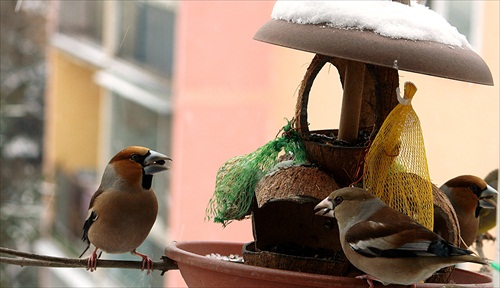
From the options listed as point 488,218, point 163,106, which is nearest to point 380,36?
point 488,218

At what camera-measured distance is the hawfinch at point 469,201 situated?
2861mm

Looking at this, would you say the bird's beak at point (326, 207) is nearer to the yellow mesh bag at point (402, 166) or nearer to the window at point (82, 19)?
the yellow mesh bag at point (402, 166)

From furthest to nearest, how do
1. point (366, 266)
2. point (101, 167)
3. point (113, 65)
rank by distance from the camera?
point (101, 167), point (113, 65), point (366, 266)

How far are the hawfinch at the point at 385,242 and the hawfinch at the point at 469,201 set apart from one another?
68 centimetres

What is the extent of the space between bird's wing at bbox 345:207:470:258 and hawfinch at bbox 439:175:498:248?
0.69 metres

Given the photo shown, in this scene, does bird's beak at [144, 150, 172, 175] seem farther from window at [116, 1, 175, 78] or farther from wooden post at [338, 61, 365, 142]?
window at [116, 1, 175, 78]

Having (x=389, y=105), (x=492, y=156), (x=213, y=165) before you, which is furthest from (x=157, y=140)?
(x=389, y=105)

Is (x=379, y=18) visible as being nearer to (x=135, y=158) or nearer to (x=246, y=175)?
(x=246, y=175)

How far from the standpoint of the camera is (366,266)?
2.16m

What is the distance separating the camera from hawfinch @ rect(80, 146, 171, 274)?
278cm

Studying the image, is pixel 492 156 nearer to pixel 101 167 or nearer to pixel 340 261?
pixel 340 261

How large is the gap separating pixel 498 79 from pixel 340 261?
1760mm

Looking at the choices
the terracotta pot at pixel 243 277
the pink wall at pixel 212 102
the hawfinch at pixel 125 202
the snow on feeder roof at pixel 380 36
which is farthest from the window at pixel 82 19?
the snow on feeder roof at pixel 380 36

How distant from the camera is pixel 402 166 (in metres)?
2.43
